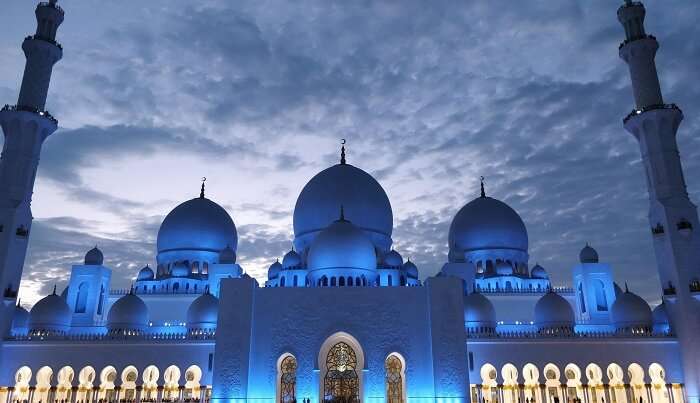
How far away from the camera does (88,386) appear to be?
18.0 m

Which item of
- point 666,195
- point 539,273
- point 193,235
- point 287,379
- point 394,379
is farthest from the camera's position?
point 193,235

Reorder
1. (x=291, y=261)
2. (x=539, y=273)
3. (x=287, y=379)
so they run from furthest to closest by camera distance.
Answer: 1. (x=539, y=273)
2. (x=291, y=261)
3. (x=287, y=379)

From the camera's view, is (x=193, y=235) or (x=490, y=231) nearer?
(x=193, y=235)

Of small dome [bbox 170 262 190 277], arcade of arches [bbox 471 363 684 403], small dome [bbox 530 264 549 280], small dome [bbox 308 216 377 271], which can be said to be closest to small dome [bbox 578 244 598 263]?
small dome [bbox 530 264 549 280]

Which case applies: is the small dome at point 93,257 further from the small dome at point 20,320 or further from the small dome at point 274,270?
the small dome at point 274,270

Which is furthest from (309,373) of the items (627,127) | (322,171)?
(627,127)

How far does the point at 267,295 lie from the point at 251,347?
5.79 feet

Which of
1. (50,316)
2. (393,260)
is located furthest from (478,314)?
(50,316)

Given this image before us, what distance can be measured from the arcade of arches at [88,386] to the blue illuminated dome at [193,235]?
299 inches

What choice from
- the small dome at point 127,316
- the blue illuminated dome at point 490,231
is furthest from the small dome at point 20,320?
the blue illuminated dome at point 490,231

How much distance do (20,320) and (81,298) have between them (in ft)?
10.7

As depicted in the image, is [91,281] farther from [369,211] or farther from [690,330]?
[690,330]

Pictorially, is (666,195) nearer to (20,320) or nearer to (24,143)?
(24,143)

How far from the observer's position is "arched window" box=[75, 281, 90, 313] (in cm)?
2227
